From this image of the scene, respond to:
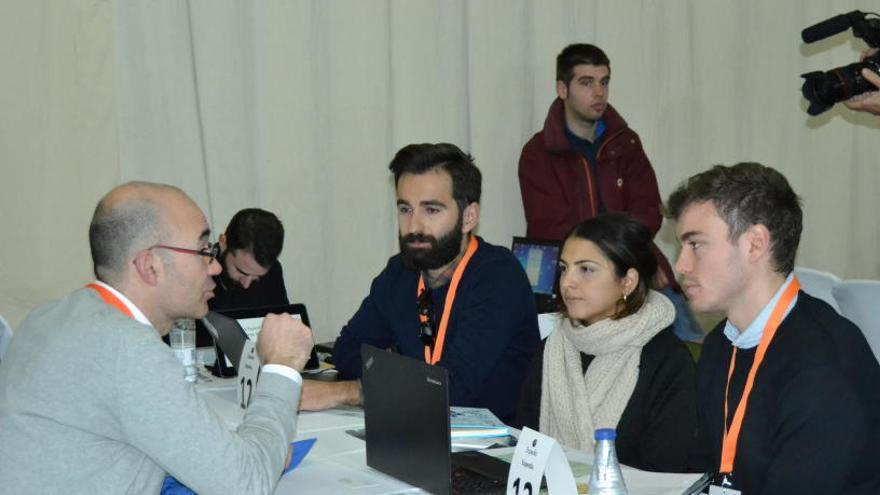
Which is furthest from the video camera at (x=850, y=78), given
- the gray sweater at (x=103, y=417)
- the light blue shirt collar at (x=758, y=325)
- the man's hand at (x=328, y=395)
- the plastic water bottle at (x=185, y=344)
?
the gray sweater at (x=103, y=417)

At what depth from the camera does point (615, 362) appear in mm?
2711

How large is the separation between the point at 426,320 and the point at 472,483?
111 centimetres

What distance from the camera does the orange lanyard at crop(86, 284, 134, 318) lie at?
1.97m

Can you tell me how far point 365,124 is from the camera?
5.63 meters

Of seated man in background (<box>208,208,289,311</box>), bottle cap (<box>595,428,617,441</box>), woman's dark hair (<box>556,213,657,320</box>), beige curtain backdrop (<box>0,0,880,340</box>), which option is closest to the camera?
bottle cap (<box>595,428,617,441</box>)

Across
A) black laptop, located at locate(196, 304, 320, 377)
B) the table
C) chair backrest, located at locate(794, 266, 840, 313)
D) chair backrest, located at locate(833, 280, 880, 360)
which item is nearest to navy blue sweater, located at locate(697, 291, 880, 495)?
the table

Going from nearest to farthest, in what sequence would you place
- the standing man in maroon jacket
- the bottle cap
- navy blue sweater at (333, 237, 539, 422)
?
the bottle cap → navy blue sweater at (333, 237, 539, 422) → the standing man in maroon jacket

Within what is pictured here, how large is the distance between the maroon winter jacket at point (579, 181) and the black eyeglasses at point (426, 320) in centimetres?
251

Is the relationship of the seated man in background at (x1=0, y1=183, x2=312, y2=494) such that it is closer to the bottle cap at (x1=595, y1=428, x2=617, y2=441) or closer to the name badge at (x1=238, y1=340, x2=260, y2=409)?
the bottle cap at (x1=595, y1=428, x2=617, y2=441)

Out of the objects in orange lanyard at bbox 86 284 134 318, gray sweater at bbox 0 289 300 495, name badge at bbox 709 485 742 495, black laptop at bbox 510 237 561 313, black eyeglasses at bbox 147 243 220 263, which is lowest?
black laptop at bbox 510 237 561 313

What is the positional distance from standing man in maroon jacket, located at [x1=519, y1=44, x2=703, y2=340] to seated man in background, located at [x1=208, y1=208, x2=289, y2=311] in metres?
2.06

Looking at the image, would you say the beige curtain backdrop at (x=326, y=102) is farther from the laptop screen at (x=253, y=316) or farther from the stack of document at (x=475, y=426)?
the stack of document at (x=475, y=426)

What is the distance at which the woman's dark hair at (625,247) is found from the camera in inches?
112

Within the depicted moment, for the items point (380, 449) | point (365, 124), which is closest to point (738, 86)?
point (365, 124)
